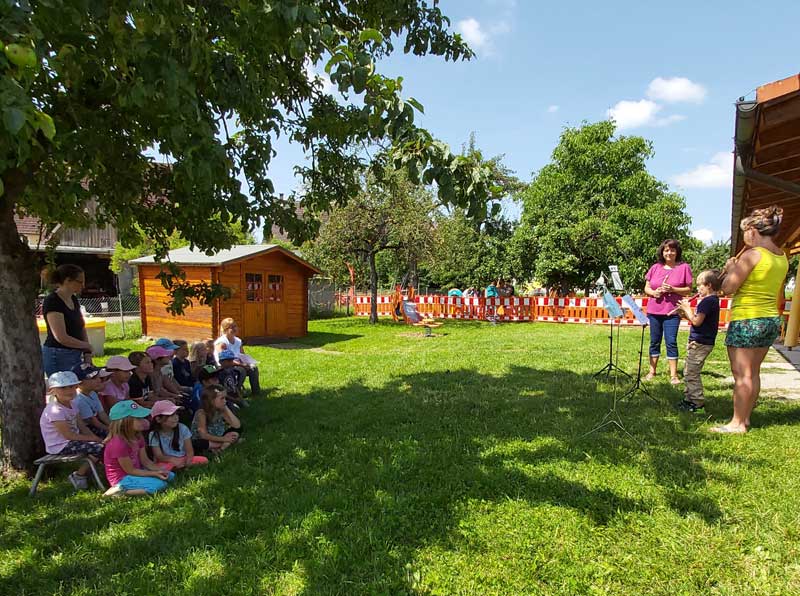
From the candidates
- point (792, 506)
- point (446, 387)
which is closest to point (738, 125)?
point (792, 506)

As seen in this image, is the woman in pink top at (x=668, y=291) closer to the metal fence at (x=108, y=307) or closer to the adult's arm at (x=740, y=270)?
the adult's arm at (x=740, y=270)

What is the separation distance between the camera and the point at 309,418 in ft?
18.2

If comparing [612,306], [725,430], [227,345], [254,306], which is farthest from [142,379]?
[254,306]

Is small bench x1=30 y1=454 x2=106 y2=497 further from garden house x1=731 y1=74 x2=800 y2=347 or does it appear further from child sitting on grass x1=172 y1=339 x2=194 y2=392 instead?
garden house x1=731 y1=74 x2=800 y2=347

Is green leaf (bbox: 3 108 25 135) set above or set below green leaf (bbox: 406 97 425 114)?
below

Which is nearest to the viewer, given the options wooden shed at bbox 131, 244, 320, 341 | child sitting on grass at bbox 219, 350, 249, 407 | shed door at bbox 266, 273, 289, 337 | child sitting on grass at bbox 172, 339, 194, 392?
child sitting on grass at bbox 219, 350, 249, 407

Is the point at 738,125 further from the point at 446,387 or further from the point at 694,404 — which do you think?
the point at 446,387

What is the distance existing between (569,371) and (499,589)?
5988 millimetres

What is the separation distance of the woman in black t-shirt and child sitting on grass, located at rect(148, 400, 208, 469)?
1.08 metres

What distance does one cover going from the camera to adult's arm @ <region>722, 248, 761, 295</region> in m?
4.14

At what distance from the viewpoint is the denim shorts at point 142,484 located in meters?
3.79

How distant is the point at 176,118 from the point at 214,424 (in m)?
3.37

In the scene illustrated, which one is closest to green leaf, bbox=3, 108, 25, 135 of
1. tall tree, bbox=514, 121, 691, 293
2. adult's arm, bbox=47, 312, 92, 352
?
adult's arm, bbox=47, 312, 92, 352

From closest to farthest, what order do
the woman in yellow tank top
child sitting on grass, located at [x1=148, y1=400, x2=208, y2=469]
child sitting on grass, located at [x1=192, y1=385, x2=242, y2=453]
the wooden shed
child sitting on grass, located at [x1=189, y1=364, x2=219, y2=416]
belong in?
the woman in yellow tank top
child sitting on grass, located at [x1=148, y1=400, x2=208, y2=469]
child sitting on grass, located at [x1=192, y1=385, x2=242, y2=453]
child sitting on grass, located at [x1=189, y1=364, x2=219, y2=416]
the wooden shed
